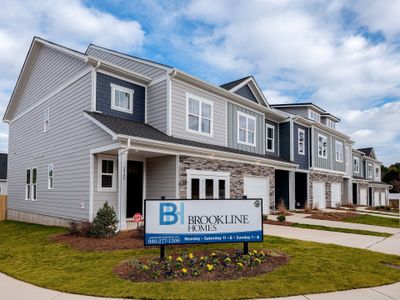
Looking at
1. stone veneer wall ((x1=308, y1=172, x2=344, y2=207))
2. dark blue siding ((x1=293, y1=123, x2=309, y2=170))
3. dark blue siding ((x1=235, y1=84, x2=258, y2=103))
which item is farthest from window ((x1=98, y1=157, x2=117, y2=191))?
stone veneer wall ((x1=308, y1=172, x2=344, y2=207))

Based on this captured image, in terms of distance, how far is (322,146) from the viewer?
1053 inches

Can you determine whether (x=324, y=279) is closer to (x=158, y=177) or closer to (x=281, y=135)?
(x=158, y=177)

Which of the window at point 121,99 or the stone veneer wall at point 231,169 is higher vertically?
the window at point 121,99

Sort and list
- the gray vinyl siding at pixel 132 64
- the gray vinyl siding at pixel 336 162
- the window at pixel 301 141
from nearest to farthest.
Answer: the gray vinyl siding at pixel 132 64 < the window at pixel 301 141 < the gray vinyl siding at pixel 336 162

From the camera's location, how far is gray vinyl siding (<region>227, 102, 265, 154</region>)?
18.3m

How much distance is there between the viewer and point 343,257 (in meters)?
8.10

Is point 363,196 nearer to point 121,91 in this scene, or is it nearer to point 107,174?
point 121,91

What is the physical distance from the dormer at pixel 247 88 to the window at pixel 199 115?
3.35 m

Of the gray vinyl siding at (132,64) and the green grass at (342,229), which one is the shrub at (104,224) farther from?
the green grass at (342,229)

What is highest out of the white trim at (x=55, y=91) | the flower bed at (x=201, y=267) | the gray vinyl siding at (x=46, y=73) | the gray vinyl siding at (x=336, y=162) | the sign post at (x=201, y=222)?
the gray vinyl siding at (x=46, y=73)

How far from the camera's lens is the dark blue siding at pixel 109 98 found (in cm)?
1378

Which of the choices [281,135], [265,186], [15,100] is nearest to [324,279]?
[265,186]

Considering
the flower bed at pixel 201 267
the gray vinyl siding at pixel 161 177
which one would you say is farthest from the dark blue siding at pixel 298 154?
the flower bed at pixel 201 267

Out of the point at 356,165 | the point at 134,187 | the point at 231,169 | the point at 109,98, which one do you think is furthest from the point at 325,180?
the point at 109,98
